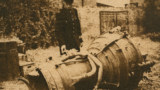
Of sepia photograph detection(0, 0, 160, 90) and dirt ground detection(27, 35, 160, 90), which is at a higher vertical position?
sepia photograph detection(0, 0, 160, 90)

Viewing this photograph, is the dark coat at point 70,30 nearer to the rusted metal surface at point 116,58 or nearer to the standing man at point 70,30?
the standing man at point 70,30

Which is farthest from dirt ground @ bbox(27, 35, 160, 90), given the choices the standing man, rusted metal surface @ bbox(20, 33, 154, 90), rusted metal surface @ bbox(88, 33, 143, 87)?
the standing man

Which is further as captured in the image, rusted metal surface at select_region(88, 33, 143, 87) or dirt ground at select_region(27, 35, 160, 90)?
dirt ground at select_region(27, 35, 160, 90)

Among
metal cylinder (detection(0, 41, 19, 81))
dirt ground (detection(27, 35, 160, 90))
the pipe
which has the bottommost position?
dirt ground (detection(27, 35, 160, 90))

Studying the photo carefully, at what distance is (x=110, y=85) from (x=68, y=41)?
9.98 ft

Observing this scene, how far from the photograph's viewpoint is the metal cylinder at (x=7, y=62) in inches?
233

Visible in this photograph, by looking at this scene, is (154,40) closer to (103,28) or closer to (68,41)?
(103,28)

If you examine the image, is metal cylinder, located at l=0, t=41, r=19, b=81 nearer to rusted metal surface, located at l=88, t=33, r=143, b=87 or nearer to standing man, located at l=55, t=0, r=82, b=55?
standing man, located at l=55, t=0, r=82, b=55

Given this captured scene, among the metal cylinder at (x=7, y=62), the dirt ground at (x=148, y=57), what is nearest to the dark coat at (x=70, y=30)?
the dirt ground at (x=148, y=57)

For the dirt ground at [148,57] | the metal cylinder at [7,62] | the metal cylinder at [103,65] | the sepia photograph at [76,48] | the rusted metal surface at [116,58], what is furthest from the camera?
the metal cylinder at [7,62]

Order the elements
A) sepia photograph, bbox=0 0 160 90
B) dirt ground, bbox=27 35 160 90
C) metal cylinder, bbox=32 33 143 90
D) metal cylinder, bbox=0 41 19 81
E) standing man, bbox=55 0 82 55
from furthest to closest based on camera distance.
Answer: standing man, bbox=55 0 82 55
metal cylinder, bbox=0 41 19 81
dirt ground, bbox=27 35 160 90
sepia photograph, bbox=0 0 160 90
metal cylinder, bbox=32 33 143 90

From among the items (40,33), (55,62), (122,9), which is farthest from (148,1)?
(55,62)

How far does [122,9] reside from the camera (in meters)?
13.4

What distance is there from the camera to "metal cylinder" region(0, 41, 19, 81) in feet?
19.4
